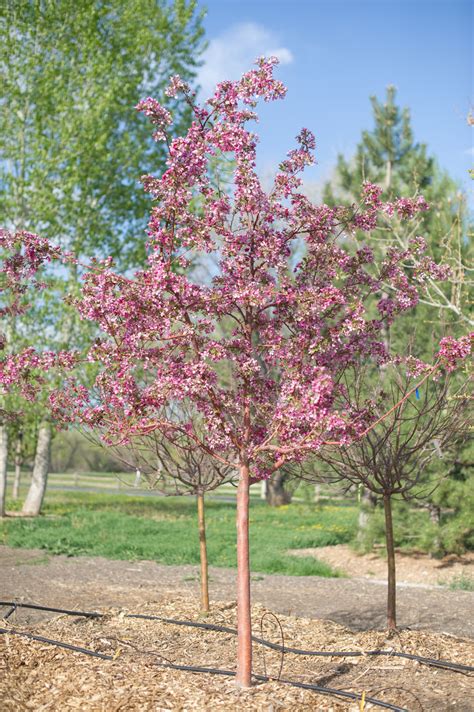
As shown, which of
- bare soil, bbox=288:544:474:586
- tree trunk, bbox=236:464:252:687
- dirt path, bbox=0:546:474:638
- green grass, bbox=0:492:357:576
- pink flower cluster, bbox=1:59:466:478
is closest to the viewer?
pink flower cluster, bbox=1:59:466:478

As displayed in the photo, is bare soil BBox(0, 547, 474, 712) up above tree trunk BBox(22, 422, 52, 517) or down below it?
below

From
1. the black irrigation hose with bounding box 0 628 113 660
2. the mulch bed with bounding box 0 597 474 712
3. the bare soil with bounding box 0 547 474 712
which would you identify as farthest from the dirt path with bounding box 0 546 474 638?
the black irrigation hose with bounding box 0 628 113 660

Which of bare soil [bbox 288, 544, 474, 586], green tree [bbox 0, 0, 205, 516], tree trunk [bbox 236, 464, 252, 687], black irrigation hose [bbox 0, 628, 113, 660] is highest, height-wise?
green tree [bbox 0, 0, 205, 516]

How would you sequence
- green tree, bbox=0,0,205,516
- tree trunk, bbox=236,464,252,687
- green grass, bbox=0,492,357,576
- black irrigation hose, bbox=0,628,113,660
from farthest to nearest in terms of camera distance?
green tree, bbox=0,0,205,516 → green grass, bbox=0,492,357,576 → black irrigation hose, bbox=0,628,113,660 → tree trunk, bbox=236,464,252,687

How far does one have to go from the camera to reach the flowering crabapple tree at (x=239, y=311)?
4.63 meters

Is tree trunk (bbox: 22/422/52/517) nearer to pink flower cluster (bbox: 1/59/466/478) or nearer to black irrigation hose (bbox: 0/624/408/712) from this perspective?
black irrigation hose (bbox: 0/624/408/712)

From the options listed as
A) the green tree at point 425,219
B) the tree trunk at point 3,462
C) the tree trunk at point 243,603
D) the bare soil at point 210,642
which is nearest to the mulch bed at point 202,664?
the bare soil at point 210,642

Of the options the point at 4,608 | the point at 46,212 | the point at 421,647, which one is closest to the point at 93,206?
the point at 46,212

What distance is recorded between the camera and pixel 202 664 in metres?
5.91

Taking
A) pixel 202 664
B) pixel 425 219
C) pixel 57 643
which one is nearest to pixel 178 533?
pixel 425 219

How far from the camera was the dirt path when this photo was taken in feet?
27.6

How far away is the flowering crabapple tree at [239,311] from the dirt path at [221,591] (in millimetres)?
3843

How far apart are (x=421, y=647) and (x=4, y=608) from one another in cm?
436

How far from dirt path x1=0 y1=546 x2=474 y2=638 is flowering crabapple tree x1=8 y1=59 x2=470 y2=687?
3843 mm
